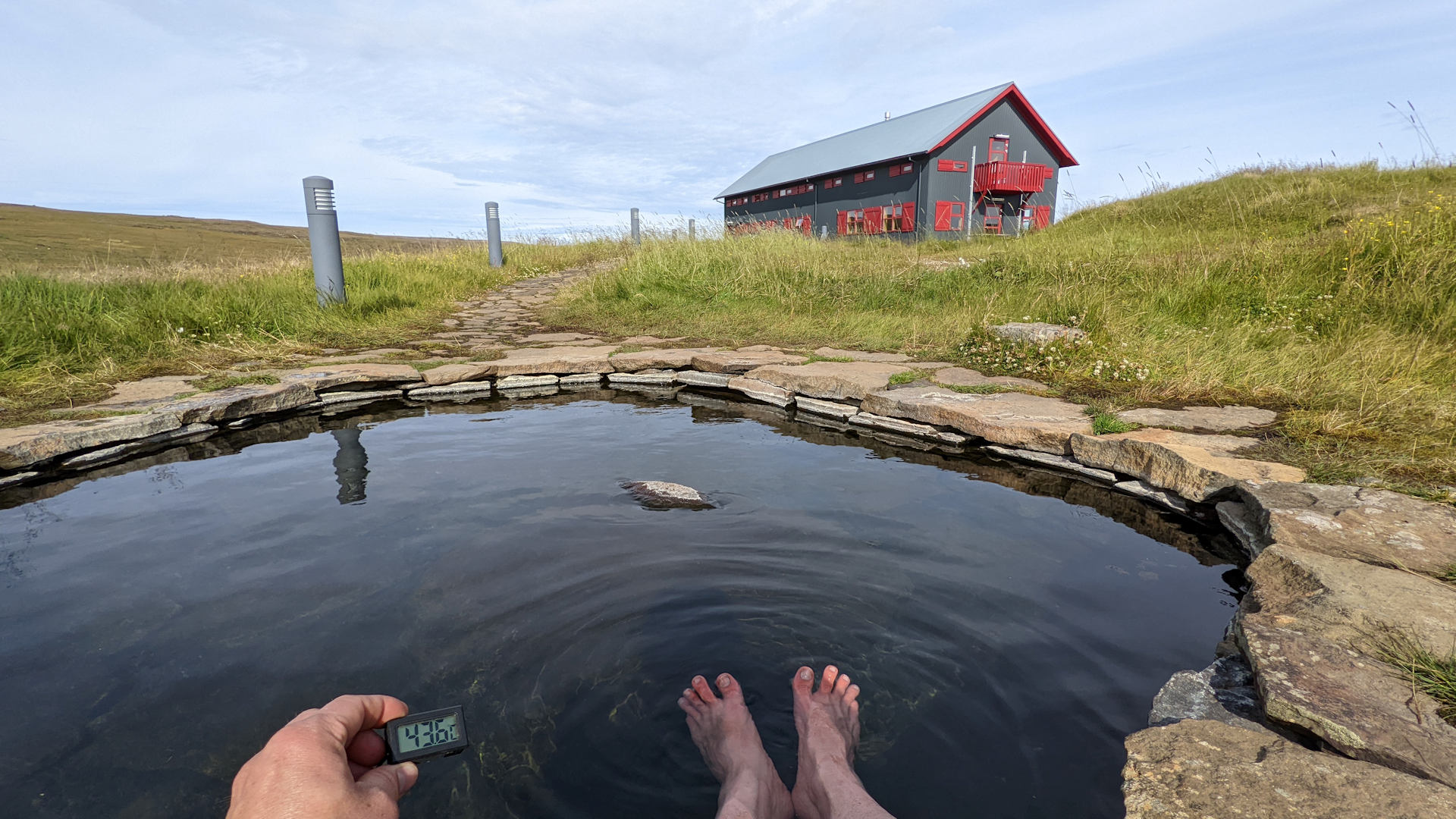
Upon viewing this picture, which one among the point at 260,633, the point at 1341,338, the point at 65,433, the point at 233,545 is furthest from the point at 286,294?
the point at 1341,338

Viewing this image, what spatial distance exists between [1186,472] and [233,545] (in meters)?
4.33

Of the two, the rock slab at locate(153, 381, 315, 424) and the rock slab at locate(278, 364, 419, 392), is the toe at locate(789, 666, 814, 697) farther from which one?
the rock slab at locate(278, 364, 419, 392)

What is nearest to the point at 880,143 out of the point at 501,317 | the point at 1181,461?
the point at 501,317

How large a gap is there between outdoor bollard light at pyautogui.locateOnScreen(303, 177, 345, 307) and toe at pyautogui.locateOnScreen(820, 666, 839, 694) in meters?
8.19

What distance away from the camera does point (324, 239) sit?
8148mm

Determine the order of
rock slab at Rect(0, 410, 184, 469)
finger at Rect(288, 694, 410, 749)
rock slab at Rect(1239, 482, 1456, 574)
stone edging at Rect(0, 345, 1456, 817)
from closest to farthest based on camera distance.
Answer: finger at Rect(288, 694, 410, 749), stone edging at Rect(0, 345, 1456, 817), rock slab at Rect(1239, 482, 1456, 574), rock slab at Rect(0, 410, 184, 469)

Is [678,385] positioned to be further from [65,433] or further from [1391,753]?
[1391,753]

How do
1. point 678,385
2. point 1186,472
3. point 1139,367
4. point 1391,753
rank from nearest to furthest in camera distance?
point 1391,753 → point 1186,472 → point 1139,367 → point 678,385

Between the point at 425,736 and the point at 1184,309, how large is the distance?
724cm

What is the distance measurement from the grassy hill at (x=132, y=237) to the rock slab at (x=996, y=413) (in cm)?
1713

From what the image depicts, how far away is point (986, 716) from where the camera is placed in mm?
1979

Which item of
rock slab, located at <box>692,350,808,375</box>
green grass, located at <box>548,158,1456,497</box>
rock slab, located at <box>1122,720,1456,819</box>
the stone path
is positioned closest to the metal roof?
green grass, located at <box>548,158,1456,497</box>

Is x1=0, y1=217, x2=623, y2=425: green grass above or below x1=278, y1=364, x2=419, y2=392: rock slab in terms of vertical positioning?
above

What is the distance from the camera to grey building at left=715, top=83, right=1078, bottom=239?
18.9 meters
